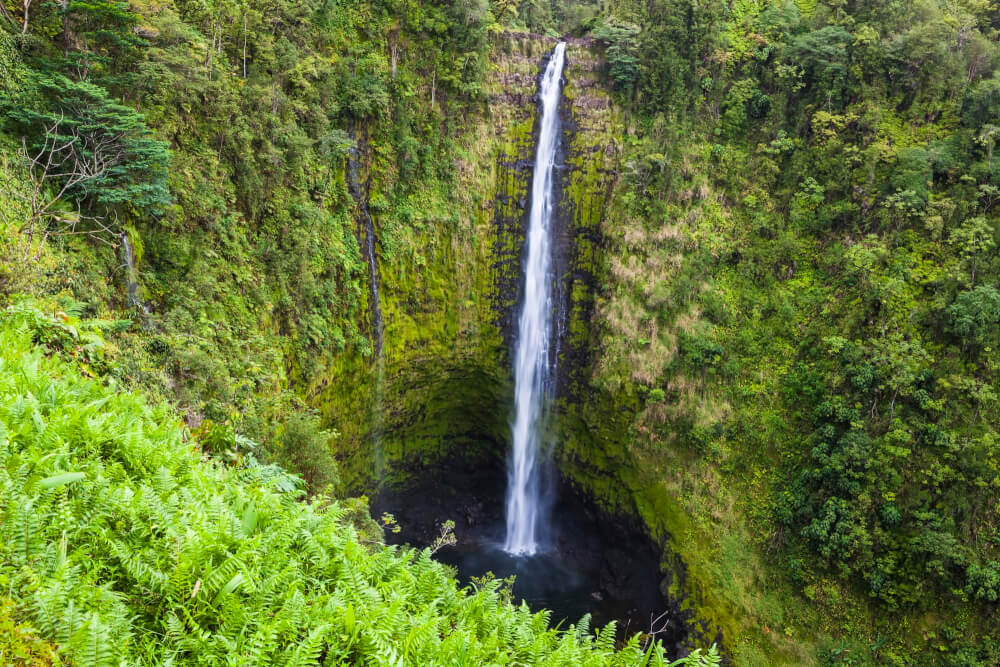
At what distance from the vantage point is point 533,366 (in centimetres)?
1995

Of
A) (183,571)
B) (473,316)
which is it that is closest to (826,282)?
(473,316)

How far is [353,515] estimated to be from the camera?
35.3 ft

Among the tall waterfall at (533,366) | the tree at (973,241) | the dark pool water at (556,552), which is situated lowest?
the dark pool water at (556,552)

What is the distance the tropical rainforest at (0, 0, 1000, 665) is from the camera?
3172 mm

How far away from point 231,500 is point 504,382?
54.8 feet

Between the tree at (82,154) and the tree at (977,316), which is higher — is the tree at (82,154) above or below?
above

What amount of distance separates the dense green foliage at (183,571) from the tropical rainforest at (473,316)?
2cm

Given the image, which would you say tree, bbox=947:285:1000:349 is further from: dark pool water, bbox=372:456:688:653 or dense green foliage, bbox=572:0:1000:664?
dark pool water, bbox=372:456:688:653

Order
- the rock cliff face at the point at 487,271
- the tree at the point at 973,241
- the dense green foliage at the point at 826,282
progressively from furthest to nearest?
the rock cliff face at the point at 487,271, the tree at the point at 973,241, the dense green foliage at the point at 826,282

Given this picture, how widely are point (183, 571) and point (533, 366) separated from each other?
1757 centimetres

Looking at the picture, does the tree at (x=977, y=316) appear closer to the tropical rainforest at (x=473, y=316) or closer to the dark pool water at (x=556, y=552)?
the tropical rainforest at (x=473, y=316)

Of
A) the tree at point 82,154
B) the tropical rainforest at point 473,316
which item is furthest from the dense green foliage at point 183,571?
the tree at point 82,154

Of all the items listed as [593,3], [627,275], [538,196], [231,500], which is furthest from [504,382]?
[593,3]

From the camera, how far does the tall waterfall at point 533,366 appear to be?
19.9m
